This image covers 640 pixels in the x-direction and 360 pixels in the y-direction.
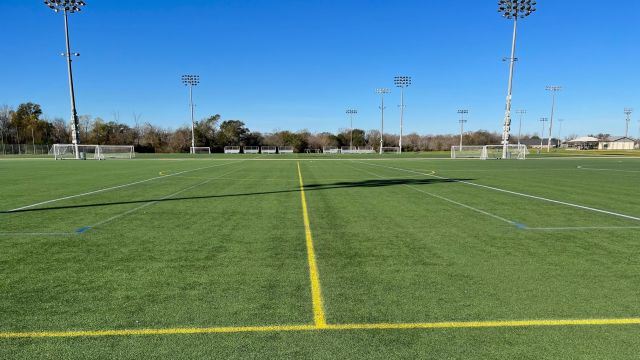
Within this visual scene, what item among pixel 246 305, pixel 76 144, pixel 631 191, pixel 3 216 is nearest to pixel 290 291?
pixel 246 305

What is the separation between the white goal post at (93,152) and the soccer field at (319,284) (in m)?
47.3

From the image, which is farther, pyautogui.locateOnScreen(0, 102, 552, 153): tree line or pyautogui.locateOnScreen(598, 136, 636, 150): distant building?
pyautogui.locateOnScreen(598, 136, 636, 150): distant building

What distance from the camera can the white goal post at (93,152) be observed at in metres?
49.8

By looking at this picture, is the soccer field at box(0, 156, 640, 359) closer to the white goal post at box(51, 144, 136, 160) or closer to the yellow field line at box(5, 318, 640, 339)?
the yellow field line at box(5, 318, 640, 339)

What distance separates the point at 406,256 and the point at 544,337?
2602 mm

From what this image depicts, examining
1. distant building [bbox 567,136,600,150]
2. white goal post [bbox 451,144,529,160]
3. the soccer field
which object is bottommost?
the soccer field

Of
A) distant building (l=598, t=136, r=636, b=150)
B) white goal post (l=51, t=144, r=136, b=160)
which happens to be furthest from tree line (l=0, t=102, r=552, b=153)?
distant building (l=598, t=136, r=636, b=150)

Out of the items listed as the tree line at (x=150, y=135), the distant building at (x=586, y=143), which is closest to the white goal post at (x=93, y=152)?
the tree line at (x=150, y=135)

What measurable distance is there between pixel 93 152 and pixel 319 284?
6357 cm

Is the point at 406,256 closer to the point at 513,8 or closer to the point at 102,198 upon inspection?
the point at 102,198

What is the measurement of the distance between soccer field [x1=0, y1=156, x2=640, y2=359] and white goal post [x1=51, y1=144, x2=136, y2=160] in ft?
155

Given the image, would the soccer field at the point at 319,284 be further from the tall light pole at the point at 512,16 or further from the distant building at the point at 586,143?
the distant building at the point at 586,143

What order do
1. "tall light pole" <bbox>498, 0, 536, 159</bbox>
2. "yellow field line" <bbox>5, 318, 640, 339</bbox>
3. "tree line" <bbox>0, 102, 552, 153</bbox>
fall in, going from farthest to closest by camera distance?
"tree line" <bbox>0, 102, 552, 153</bbox> → "tall light pole" <bbox>498, 0, 536, 159</bbox> → "yellow field line" <bbox>5, 318, 640, 339</bbox>

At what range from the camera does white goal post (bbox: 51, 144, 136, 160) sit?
4977cm
